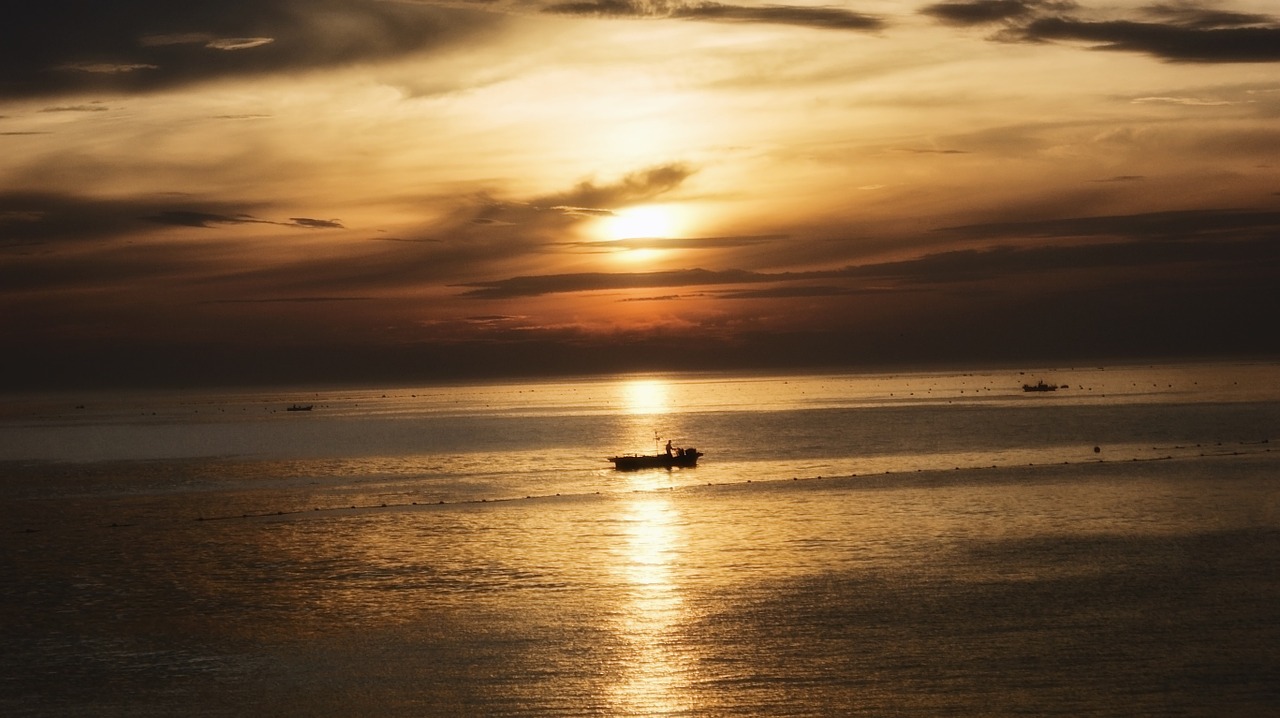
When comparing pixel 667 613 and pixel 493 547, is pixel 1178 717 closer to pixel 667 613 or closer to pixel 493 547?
pixel 667 613

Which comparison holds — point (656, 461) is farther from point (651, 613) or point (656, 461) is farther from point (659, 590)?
point (651, 613)

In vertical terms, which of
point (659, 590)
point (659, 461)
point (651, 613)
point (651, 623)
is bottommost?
point (659, 461)

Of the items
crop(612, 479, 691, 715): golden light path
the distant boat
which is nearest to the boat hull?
the distant boat

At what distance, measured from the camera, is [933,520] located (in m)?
56.4

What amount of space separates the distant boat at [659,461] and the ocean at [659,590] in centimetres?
133

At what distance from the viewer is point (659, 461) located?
297ft

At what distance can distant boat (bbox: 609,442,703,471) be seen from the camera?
293ft

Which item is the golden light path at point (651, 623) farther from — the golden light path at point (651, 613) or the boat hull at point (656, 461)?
the boat hull at point (656, 461)

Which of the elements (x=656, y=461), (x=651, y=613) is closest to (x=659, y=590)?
(x=651, y=613)

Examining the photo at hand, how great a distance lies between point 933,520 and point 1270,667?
27.4m

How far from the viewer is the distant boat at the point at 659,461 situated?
89438mm

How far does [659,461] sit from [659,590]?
49.9m

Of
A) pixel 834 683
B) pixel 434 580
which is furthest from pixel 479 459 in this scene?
pixel 834 683

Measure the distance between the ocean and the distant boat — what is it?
1333 mm
